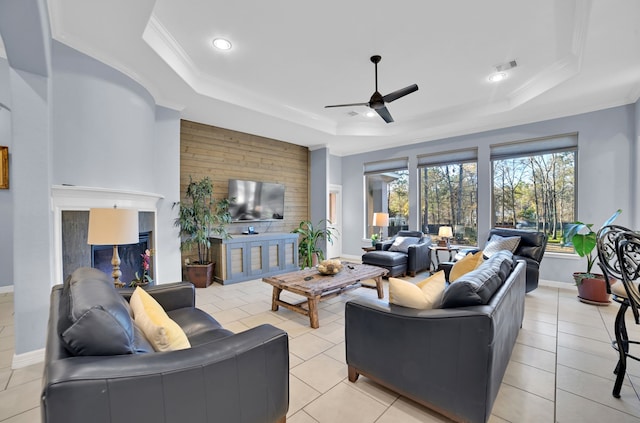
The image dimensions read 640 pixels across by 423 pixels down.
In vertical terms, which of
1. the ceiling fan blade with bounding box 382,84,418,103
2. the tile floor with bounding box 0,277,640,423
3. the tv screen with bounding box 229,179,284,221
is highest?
the ceiling fan blade with bounding box 382,84,418,103

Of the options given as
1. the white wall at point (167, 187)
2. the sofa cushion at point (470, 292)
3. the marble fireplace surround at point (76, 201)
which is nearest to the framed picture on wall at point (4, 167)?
the white wall at point (167, 187)

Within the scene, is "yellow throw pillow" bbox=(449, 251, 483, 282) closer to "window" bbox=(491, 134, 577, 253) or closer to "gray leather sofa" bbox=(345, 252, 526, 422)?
"gray leather sofa" bbox=(345, 252, 526, 422)

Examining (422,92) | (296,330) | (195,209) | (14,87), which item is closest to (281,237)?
(195,209)

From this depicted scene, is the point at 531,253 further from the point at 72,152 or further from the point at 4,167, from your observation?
the point at 4,167

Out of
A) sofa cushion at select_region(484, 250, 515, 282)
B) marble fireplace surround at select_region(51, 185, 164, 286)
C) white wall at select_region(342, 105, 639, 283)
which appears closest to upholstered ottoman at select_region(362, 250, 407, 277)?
white wall at select_region(342, 105, 639, 283)

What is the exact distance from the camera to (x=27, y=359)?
2.29 meters

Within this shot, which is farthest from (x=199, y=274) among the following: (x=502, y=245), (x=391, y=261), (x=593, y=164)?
(x=593, y=164)

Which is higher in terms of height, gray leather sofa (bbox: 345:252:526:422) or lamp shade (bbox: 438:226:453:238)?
lamp shade (bbox: 438:226:453:238)

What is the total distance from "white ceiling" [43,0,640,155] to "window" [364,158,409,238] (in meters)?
1.96

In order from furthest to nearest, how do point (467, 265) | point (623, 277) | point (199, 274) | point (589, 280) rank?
1. point (199, 274)
2. point (589, 280)
3. point (467, 265)
4. point (623, 277)

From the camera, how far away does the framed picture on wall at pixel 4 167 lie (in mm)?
3910

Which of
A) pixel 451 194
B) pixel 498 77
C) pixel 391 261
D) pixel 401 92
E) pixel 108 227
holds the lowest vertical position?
pixel 391 261

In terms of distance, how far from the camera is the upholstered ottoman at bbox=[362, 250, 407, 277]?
491 centimetres

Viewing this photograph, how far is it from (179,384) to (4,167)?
16.1 ft
